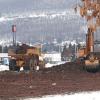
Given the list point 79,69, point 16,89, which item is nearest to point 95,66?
point 79,69

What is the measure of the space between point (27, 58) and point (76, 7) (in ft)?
A: 41.5

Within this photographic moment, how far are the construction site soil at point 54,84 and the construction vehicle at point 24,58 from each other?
8.03 metres

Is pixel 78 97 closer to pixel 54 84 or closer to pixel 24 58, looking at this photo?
pixel 54 84

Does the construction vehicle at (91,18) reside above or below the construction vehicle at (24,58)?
above

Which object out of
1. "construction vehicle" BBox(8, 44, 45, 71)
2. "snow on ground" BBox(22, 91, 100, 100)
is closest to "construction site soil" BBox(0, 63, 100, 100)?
"snow on ground" BBox(22, 91, 100, 100)

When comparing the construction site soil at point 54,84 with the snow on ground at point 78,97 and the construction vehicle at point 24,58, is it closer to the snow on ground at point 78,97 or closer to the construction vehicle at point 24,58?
the snow on ground at point 78,97

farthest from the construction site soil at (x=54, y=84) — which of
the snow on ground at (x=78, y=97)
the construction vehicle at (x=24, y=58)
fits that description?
the construction vehicle at (x=24, y=58)

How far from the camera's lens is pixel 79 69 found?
36.9 meters

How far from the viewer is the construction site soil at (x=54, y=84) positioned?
73.4ft

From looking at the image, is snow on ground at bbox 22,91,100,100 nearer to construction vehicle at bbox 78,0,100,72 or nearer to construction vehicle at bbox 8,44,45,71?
construction vehicle at bbox 78,0,100,72

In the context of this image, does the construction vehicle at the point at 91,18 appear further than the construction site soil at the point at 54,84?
Yes

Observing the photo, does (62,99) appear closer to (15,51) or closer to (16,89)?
(16,89)

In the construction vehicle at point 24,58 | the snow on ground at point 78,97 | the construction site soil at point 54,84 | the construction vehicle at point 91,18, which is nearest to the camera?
the snow on ground at point 78,97

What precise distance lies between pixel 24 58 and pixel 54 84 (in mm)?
21183
